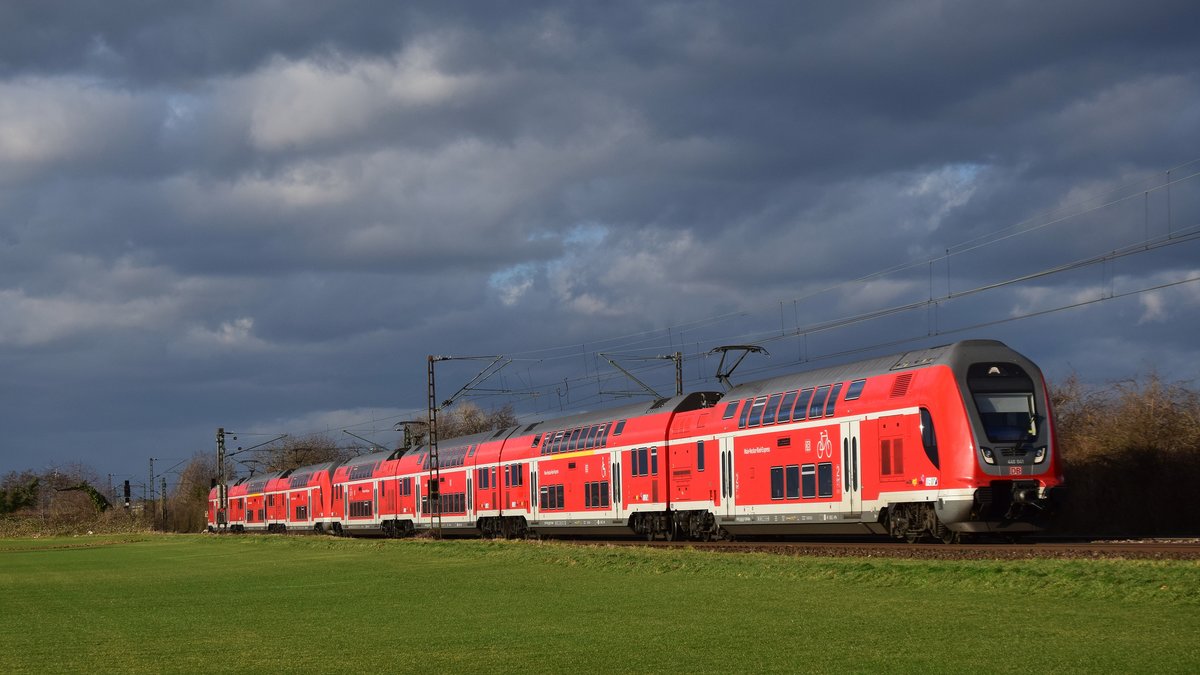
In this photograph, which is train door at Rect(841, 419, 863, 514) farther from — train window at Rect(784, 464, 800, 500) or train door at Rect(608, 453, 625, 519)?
train door at Rect(608, 453, 625, 519)

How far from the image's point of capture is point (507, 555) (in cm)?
4228

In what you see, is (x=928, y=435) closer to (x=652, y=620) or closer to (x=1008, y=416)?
(x=1008, y=416)

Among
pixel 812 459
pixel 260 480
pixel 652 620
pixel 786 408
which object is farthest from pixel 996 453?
pixel 260 480

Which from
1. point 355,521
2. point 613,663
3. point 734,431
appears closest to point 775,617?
point 613,663

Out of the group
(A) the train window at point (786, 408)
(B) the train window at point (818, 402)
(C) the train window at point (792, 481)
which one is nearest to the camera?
(B) the train window at point (818, 402)

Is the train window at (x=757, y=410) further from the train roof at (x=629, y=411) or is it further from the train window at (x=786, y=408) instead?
the train roof at (x=629, y=411)

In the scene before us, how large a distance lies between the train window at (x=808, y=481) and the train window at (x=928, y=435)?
486cm

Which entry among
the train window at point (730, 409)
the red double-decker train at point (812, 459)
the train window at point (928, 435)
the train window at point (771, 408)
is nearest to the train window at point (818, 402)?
the red double-decker train at point (812, 459)

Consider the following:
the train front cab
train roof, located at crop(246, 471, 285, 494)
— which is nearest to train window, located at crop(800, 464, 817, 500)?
the train front cab

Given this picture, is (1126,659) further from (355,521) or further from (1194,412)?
(355,521)

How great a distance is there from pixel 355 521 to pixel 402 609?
63.3 m

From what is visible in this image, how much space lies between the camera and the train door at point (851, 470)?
35562 millimetres

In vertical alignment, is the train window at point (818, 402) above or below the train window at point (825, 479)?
above

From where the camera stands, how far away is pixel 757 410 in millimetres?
40781
